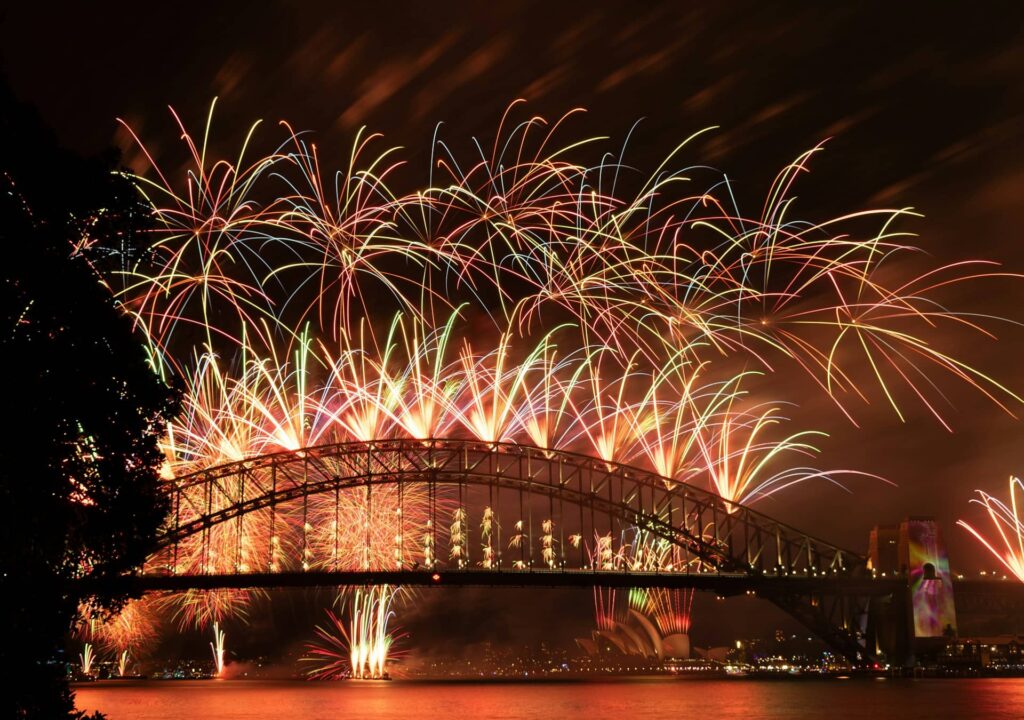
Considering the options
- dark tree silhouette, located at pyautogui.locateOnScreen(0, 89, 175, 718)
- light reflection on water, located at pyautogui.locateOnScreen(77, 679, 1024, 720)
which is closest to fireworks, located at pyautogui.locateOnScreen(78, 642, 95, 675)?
light reflection on water, located at pyautogui.locateOnScreen(77, 679, 1024, 720)

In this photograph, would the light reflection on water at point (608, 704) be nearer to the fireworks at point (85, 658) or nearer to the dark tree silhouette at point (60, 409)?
the dark tree silhouette at point (60, 409)

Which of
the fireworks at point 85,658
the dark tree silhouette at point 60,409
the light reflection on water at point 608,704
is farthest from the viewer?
the fireworks at point 85,658

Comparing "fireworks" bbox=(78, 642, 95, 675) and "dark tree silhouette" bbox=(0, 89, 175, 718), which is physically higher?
"dark tree silhouette" bbox=(0, 89, 175, 718)

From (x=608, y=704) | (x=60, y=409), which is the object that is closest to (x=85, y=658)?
(x=608, y=704)

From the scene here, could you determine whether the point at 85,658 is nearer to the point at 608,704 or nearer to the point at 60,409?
the point at 608,704

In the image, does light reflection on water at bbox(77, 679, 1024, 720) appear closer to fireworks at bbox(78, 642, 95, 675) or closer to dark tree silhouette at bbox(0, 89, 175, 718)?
dark tree silhouette at bbox(0, 89, 175, 718)

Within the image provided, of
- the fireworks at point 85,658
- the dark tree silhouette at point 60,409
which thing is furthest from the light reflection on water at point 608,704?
the fireworks at point 85,658
